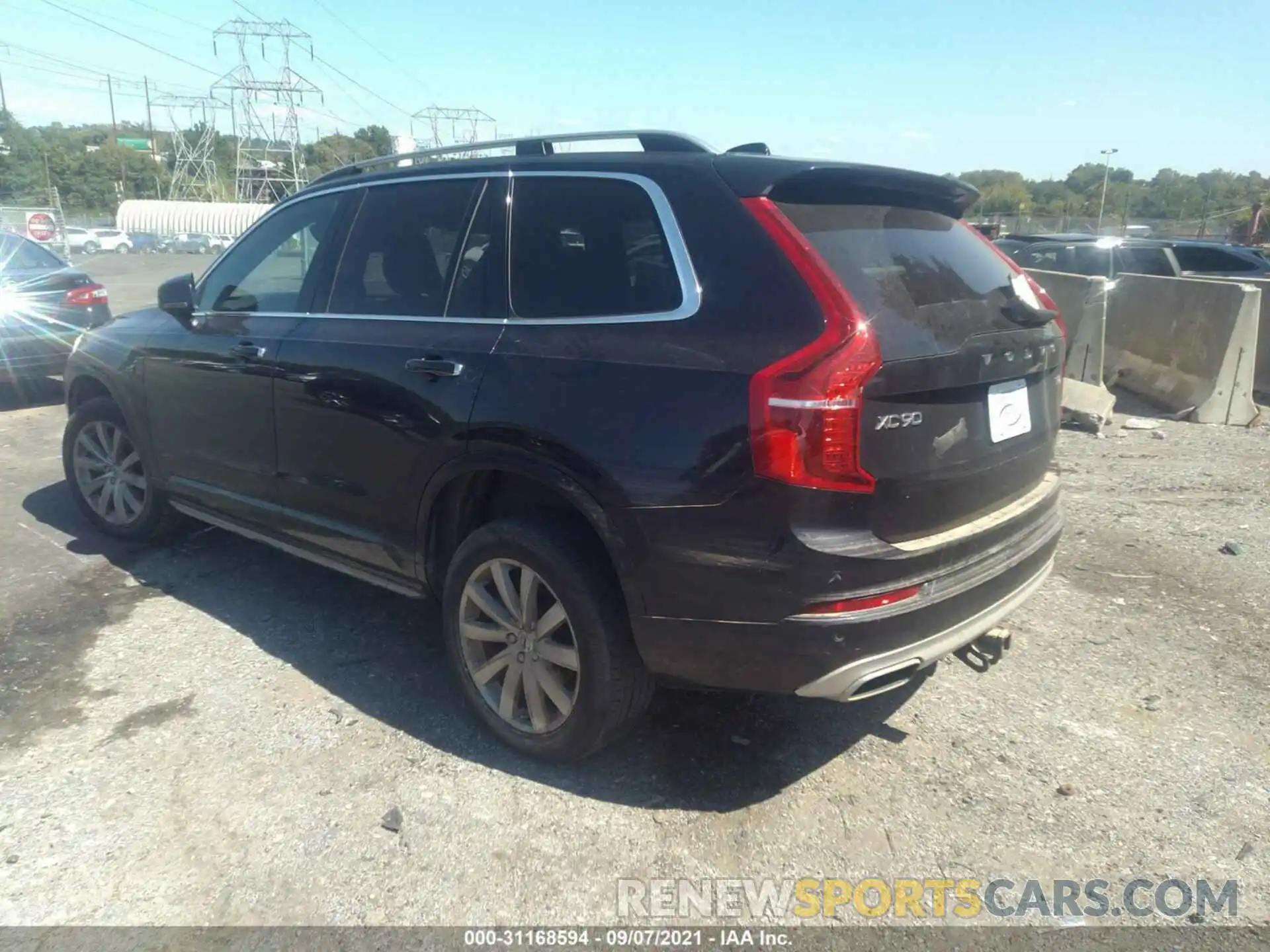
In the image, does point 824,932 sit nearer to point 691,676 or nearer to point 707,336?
point 691,676

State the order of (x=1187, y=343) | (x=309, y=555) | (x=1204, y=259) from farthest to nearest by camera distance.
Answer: (x=1204, y=259) < (x=1187, y=343) < (x=309, y=555)

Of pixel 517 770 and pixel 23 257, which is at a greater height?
pixel 23 257

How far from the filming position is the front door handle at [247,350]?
161 inches

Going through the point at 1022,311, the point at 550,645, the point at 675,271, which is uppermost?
the point at 675,271

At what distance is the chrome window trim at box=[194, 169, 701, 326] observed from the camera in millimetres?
2791

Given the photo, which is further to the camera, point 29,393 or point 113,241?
point 113,241

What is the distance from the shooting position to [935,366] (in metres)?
2.67

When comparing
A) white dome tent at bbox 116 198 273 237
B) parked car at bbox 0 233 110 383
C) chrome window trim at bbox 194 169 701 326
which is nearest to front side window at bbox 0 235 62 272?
parked car at bbox 0 233 110 383

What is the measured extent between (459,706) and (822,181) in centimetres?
231

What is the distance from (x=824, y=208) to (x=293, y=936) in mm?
2536

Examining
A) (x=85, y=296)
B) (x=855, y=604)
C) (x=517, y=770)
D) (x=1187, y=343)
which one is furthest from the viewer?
(x=85, y=296)

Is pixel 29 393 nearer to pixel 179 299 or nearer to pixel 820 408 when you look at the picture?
pixel 179 299

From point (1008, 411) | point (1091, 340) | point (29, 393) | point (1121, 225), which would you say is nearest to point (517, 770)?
point (1008, 411)

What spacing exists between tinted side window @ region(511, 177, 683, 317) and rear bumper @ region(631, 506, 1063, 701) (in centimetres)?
98
